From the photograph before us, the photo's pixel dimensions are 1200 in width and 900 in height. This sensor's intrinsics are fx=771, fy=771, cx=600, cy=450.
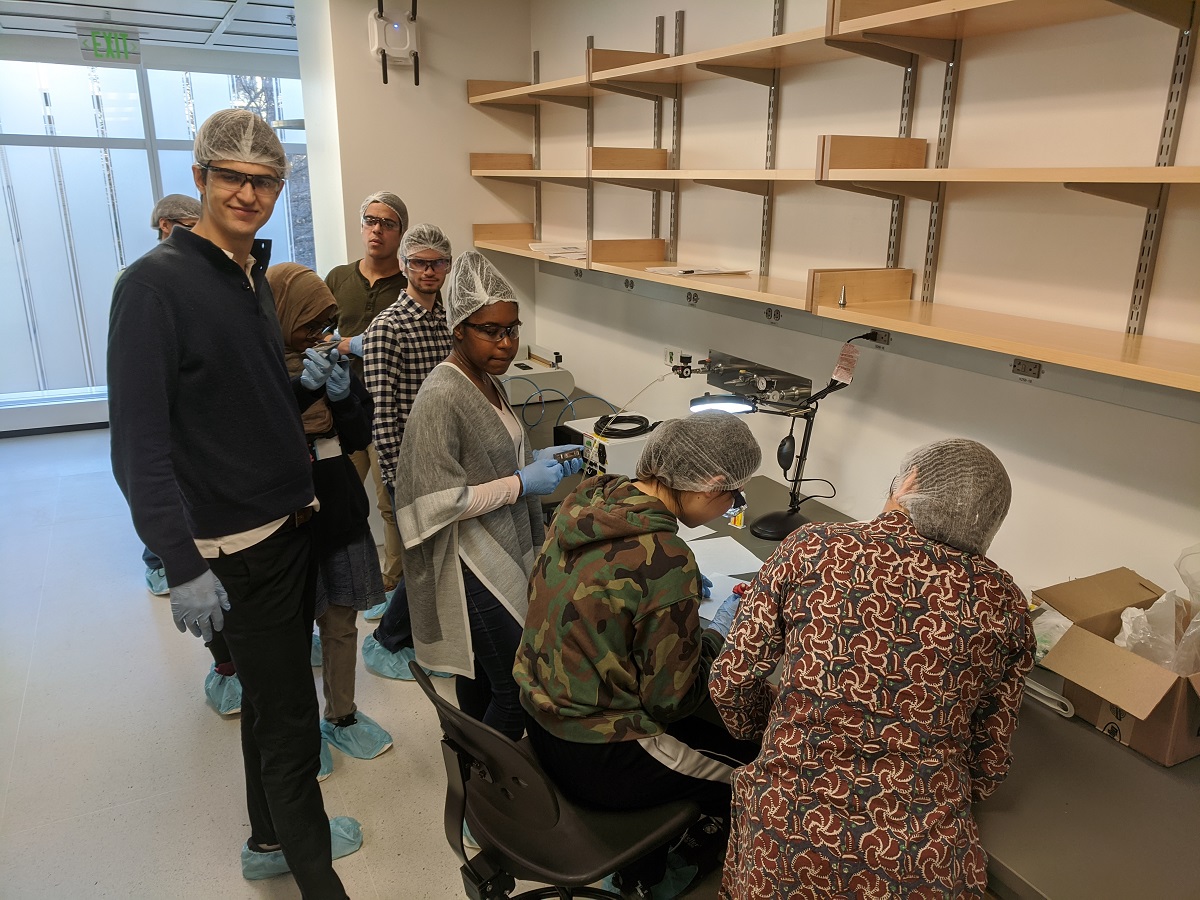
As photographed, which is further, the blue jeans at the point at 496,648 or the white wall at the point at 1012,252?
the blue jeans at the point at 496,648

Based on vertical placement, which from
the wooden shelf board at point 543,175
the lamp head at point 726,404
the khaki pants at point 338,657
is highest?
the wooden shelf board at point 543,175

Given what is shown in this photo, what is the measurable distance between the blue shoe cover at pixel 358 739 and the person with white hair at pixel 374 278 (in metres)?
0.83

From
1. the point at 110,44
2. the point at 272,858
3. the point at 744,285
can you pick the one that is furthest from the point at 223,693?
the point at 110,44

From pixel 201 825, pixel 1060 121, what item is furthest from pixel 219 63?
pixel 1060 121

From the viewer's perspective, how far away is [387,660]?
2.80m

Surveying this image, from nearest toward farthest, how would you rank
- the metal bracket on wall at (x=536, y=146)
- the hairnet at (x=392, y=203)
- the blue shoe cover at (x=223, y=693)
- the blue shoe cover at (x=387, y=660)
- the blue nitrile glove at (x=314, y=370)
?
the blue nitrile glove at (x=314, y=370), the blue shoe cover at (x=223, y=693), the blue shoe cover at (x=387, y=660), the hairnet at (x=392, y=203), the metal bracket on wall at (x=536, y=146)

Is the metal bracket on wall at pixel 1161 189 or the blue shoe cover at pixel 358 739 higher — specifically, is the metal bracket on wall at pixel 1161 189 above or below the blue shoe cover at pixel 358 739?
above

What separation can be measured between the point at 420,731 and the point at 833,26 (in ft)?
7.48

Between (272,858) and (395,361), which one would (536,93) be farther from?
(272,858)

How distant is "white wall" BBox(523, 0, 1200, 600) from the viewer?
59.5 inches

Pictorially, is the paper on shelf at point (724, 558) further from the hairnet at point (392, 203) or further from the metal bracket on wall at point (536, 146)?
the metal bracket on wall at point (536, 146)

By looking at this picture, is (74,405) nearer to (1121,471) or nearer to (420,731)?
(420,731)

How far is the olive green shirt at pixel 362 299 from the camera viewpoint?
3008mm

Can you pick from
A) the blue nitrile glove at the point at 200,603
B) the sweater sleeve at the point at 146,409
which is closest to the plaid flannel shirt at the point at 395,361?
the blue nitrile glove at the point at 200,603
